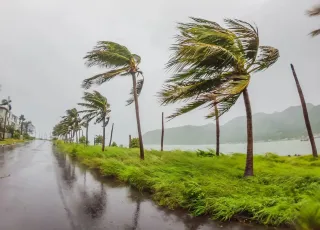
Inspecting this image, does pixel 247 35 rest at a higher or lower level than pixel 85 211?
higher

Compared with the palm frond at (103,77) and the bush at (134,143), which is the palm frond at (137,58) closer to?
the palm frond at (103,77)

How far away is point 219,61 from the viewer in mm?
8594

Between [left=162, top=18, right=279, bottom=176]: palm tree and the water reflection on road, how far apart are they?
11.7 ft

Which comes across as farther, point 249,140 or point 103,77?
point 103,77

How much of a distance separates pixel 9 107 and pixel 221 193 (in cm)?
8305

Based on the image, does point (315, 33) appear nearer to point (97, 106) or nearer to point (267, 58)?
point (267, 58)

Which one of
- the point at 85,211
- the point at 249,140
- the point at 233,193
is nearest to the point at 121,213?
the point at 85,211

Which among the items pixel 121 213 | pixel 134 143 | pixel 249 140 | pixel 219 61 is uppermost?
pixel 219 61

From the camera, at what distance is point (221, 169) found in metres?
10.0

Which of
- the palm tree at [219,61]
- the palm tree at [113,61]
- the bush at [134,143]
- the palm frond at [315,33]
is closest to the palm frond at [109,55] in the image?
the palm tree at [113,61]

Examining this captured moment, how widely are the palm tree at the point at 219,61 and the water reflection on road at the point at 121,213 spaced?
3574 millimetres

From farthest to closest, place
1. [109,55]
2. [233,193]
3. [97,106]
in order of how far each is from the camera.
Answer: [97,106] < [109,55] < [233,193]

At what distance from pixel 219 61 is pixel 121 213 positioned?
5901 millimetres

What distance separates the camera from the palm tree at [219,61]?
782 centimetres
